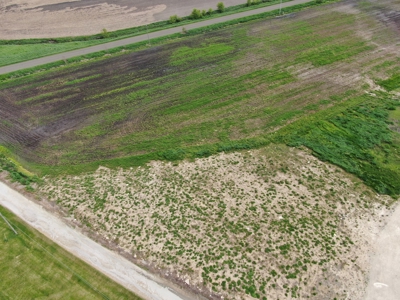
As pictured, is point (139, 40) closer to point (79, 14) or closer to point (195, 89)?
point (195, 89)

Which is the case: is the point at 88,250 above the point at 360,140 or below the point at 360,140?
above

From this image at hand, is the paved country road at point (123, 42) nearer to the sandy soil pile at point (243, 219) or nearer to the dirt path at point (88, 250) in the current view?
the dirt path at point (88, 250)

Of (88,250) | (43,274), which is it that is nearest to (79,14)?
(88,250)

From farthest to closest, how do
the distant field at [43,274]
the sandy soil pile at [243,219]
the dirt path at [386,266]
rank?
the sandy soil pile at [243,219] < the distant field at [43,274] < the dirt path at [386,266]

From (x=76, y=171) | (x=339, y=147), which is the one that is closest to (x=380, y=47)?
(x=339, y=147)

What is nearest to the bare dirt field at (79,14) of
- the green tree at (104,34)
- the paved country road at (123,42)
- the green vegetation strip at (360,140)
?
the green tree at (104,34)

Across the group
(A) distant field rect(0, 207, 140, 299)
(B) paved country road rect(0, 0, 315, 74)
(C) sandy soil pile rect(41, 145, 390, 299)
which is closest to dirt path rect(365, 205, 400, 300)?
(C) sandy soil pile rect(41, 145, 390, 299)

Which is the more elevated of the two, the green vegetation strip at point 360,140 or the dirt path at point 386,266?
the green vegetation strip at point 360,140
